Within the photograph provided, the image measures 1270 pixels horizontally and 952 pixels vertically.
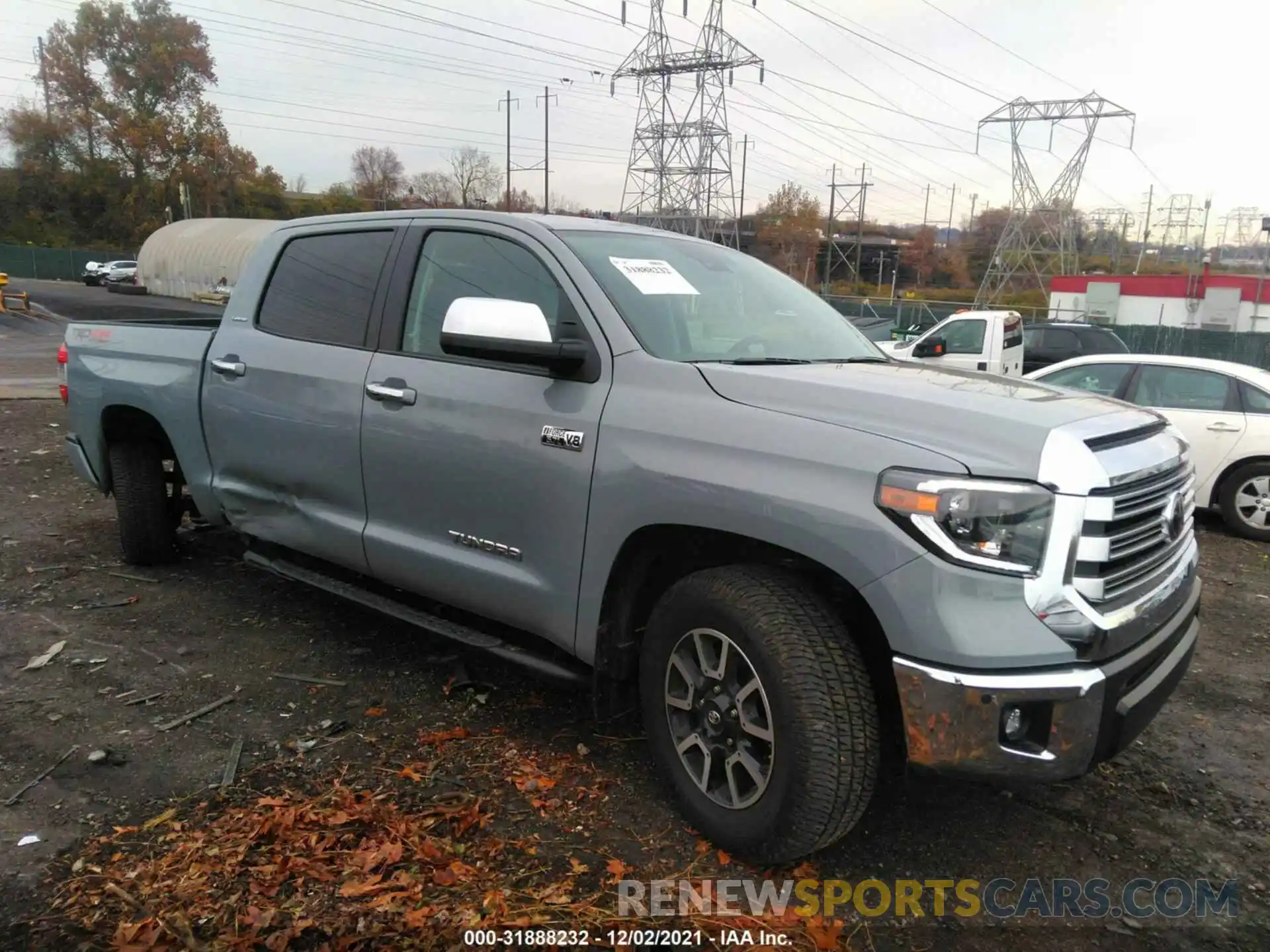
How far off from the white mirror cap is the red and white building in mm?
39134

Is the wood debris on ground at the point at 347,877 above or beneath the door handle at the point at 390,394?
beneath

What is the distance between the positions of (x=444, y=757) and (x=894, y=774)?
64.5 inches

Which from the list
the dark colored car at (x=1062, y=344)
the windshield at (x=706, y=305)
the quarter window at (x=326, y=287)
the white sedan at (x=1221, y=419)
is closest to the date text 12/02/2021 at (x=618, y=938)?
the windshield at (x=706, y=305)

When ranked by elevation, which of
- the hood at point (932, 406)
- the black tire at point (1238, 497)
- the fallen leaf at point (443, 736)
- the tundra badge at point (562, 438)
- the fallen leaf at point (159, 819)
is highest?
the hood at point (932, 406)

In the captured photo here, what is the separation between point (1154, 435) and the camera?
2.75m

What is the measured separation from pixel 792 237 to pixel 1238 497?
55.2 metres

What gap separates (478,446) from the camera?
321 centimetres

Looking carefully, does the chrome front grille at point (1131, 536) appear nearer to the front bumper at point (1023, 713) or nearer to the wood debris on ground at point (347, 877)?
the front bumper at point (1023, 713)

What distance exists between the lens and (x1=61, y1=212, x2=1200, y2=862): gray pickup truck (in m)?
2.23

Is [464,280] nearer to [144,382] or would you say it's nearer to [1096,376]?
[144,382]

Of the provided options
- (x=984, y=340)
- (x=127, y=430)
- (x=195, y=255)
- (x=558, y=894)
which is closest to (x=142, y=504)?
(x=127, y=430)

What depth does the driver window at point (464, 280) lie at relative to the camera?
3.32m

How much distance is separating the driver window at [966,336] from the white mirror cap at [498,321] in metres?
10.8

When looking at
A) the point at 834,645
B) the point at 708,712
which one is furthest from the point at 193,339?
the point at 834,645
